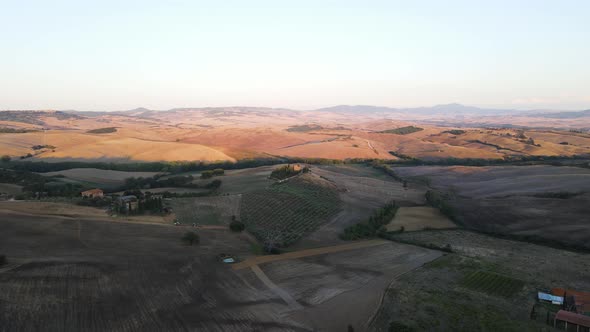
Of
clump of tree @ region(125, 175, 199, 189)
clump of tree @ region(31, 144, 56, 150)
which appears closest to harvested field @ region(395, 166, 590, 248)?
clump of tree @ region(125, 175, 199, 189)

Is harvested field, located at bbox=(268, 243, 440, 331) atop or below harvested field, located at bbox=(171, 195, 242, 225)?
below

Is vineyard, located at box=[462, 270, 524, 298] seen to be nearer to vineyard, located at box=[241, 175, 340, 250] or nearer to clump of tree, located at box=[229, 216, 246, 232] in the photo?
vineyard, located at box=[241, 175, 340, 250]

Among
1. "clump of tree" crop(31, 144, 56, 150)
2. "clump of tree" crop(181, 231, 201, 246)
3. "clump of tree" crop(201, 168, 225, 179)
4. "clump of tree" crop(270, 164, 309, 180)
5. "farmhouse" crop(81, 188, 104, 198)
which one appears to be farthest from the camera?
"clump of tree" crop(31, 144, 56, 150)

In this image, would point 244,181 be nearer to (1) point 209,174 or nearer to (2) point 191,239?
(1) point 209,174

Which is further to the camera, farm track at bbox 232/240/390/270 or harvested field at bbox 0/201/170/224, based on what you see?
harvested field at bbox 0/201/170/224

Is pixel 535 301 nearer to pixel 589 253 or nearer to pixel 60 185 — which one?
pixel 589 253

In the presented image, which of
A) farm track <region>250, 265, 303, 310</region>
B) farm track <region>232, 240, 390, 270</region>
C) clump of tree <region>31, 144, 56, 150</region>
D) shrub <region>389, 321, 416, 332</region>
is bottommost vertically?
farm track <region>232, 240, 390, 270</region>

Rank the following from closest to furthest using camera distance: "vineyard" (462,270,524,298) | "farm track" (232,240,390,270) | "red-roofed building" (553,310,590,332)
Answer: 1. "red-roofed building" (553,310,590,332)
2. "vineyard" (462,270,524,298)
3. "farm track" (232,240,390,270)

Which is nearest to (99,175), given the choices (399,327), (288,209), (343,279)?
(288,209)
